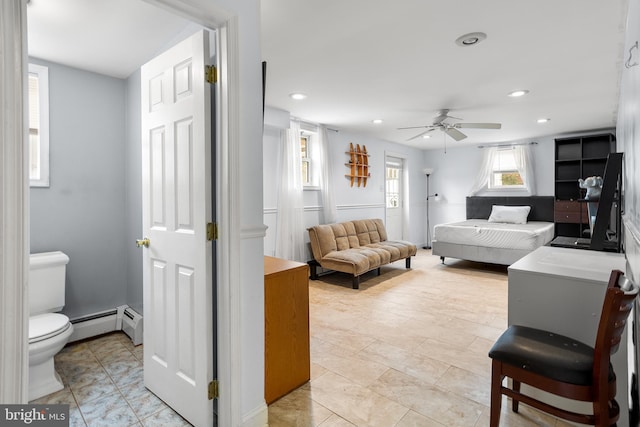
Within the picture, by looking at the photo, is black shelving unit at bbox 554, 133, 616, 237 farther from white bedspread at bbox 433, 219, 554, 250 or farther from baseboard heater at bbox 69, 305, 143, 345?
baseboard heater at bbox 69, 305, 143, 345

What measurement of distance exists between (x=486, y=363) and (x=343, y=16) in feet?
8.39

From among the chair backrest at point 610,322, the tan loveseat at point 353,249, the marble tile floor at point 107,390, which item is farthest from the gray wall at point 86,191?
the chair backrest at point 610,322

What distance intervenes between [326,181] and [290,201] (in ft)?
2.78

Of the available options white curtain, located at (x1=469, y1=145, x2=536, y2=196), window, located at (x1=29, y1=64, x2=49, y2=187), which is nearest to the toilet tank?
window, located at (x1=29, y1=64, x2=49, y2=187)

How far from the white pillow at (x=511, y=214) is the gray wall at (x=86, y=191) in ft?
20.4

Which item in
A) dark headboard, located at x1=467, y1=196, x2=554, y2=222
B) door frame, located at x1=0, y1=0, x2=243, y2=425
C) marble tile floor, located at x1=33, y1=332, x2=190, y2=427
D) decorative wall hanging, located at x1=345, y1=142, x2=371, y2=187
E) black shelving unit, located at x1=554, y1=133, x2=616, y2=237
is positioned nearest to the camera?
door frame, located at x1=0, y1=0, x2=243, y2=425

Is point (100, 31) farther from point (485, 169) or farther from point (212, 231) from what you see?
point (485, 169)

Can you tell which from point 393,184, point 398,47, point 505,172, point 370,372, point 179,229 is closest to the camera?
point 179,229

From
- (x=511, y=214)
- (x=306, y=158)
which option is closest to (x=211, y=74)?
(x=306, y=158)

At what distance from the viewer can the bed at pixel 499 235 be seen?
4.89 meters

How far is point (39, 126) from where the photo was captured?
2541 millimetres

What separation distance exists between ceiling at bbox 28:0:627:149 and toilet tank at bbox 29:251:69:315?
1.53m

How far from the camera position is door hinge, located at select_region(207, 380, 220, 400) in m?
1.62

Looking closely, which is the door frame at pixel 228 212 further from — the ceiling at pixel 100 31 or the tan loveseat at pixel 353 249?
the tan loveseat at pixel 353 249
